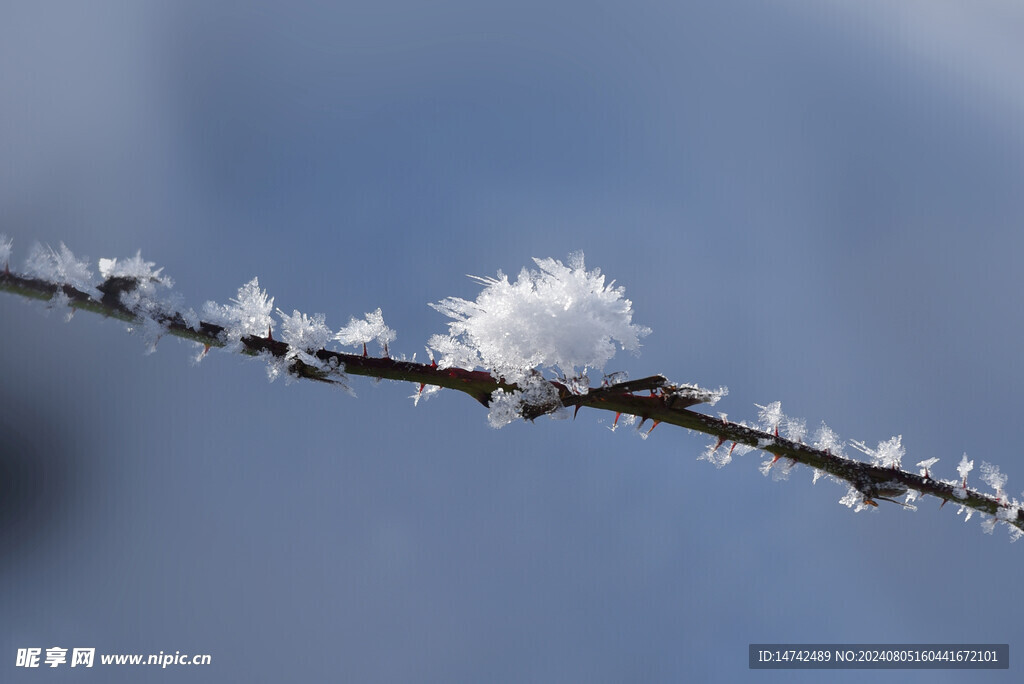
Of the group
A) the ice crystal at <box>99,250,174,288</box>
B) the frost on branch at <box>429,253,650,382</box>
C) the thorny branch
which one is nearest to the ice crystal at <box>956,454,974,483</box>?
the thorny branch

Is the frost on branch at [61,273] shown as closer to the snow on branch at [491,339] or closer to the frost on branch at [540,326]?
the snow on branch at [491,339]

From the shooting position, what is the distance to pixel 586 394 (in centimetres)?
182

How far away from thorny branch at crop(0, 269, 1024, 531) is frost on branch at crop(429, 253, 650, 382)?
72 millimetres

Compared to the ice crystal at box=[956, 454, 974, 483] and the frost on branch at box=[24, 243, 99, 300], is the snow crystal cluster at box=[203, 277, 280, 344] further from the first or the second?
the ice crystal at box=[956, 454, 974, 483]

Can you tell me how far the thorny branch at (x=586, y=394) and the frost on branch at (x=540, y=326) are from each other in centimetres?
7

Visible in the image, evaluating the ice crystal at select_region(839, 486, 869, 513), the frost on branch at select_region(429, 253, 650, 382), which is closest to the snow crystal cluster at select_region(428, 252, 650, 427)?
the frost on branch at select_region(429, 253, 650, 382)

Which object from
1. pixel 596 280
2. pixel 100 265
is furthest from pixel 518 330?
pixel 100 265

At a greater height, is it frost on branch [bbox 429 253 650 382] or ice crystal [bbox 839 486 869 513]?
frost on branch [bbox 429 253 650 382]

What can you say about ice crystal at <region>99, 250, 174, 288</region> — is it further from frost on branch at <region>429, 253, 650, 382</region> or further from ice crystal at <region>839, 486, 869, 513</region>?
ice crystal at <region>839, 486, 869, 513</region>

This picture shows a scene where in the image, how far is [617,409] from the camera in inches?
75.2

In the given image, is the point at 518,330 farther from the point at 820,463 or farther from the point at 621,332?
the point at 820,463

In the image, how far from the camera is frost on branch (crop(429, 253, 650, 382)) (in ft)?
5.98

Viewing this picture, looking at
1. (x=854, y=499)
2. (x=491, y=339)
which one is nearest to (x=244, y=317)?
(x=491, y=339)

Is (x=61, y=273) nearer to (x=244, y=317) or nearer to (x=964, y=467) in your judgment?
(x=244, y=317)
